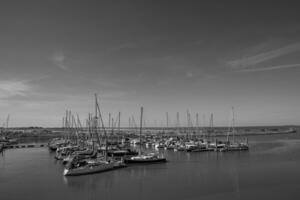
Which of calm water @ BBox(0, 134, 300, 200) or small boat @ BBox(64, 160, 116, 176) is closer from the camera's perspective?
calm water @ BBox(0, 134, 300, 200)

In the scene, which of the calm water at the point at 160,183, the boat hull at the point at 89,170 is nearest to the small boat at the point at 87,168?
the boat hull at the point at 89,170

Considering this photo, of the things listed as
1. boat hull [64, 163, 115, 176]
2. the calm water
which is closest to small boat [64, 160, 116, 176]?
boat hull [64, 163, 115, 176]

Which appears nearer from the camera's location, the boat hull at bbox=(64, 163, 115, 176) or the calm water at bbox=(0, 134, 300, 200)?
the calm water at bbox=(0, 134, 300, 200)

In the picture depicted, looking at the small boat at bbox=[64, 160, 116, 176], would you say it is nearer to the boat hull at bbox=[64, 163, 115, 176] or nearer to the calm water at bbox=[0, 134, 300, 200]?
the boat hull at bbox=[64, 163, 115, 176]

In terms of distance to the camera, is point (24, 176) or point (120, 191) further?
point (24, 176)

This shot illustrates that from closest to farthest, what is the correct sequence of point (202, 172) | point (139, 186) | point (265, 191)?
point (265, 191)
point (139, 186)
point (202, 172)

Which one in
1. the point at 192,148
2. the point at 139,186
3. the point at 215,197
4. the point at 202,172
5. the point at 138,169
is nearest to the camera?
the point at 215,197

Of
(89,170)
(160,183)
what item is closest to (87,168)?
(89,170)

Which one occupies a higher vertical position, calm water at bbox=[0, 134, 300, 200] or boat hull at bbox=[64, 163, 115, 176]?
boat hull at bbox=[64, 163, 115, 176]

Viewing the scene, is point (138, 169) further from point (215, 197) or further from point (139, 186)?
point (215, 197)

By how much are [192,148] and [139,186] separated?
137 ft

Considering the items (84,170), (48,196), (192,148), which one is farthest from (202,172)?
(192,148)

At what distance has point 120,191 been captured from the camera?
28578 mm

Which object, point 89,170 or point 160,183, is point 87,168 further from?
point 160,183
